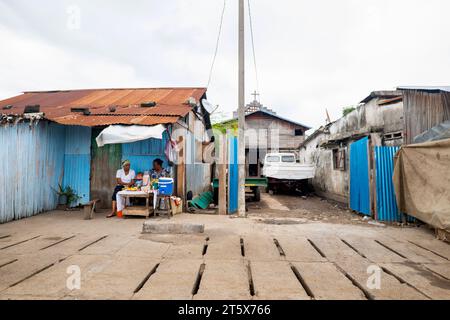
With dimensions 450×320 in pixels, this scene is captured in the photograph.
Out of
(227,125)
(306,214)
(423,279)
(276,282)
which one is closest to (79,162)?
(276,282)

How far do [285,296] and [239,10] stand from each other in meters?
7.50

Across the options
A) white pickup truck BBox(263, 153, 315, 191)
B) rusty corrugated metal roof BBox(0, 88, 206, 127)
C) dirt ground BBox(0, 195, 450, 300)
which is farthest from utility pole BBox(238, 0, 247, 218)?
white pickup truck BBox(263, 153, 315, 191)

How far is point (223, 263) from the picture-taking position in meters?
3.69

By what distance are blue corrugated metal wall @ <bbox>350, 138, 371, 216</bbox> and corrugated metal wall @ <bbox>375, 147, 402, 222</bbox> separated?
424 mm

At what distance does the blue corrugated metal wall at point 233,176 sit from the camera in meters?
7.78

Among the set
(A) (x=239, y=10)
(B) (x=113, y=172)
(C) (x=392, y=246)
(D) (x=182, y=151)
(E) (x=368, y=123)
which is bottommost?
(C) (x=392, y=246)

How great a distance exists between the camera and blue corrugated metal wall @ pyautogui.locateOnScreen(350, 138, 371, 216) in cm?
740

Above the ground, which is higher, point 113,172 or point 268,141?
point 268,141

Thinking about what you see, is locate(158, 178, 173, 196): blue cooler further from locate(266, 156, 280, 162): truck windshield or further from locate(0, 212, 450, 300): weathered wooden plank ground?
locate(266, 156, 280, 162): truck windshield
